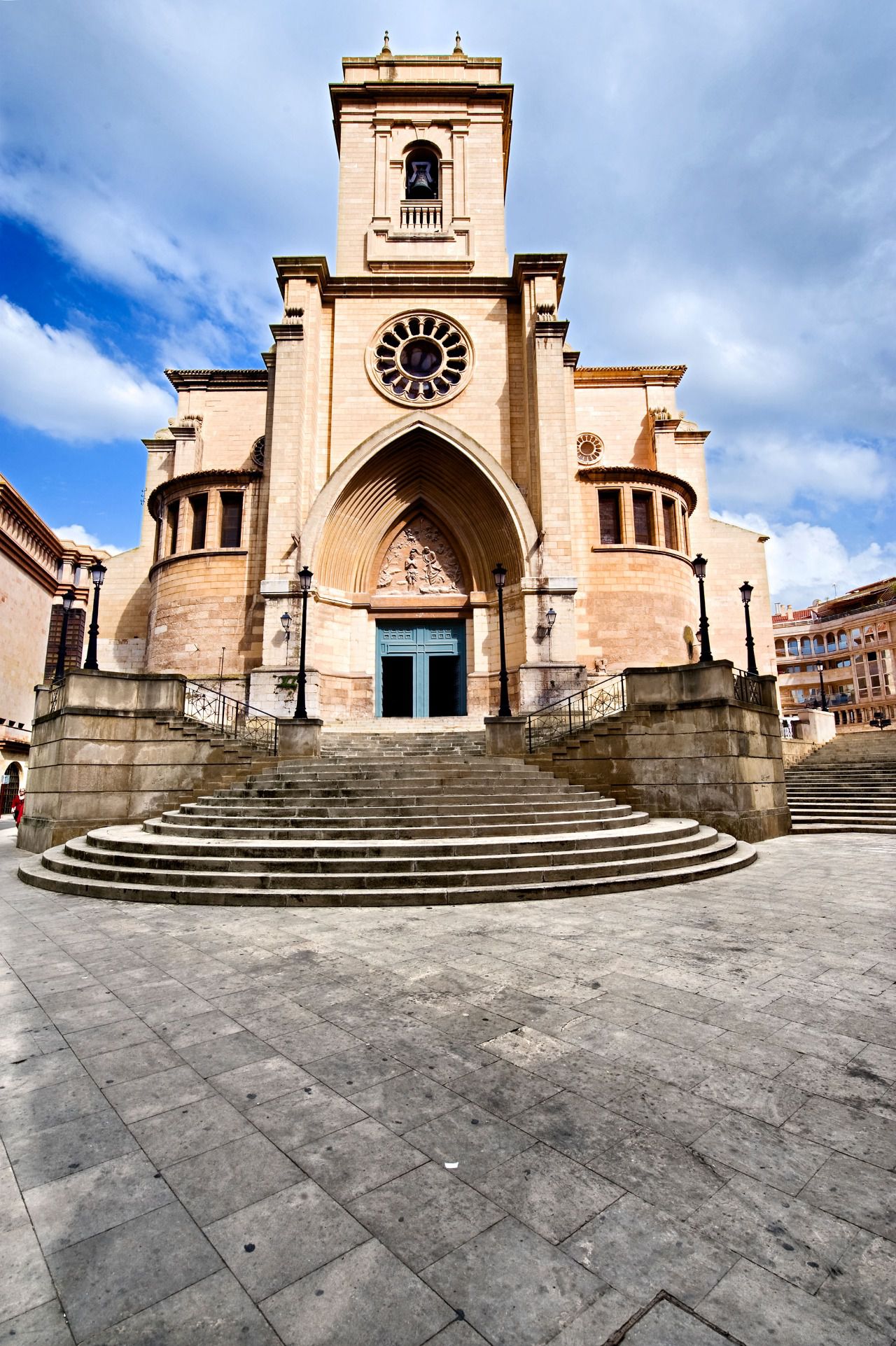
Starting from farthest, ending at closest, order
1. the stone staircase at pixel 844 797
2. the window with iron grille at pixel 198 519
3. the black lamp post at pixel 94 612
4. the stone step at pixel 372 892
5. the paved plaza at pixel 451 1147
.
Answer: the window with iron grille at pixel 198 519, the stone staircase at pixel 844 797, the black lamp post at pixel 94 612, the stone step at pixel 372 892, the paved plaza at pixel 451 1147

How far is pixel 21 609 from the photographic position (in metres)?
20.9

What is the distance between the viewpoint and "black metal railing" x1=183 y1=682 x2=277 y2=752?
14.0 m

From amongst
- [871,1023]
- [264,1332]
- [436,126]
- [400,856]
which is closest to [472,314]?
[436,126]

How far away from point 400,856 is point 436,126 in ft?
102

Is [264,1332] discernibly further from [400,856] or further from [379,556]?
[379,556]

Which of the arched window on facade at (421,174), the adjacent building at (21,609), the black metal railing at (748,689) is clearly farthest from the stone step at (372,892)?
the arched window on facade at (421,174)

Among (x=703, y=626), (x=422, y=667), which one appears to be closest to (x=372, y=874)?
(x=703, y=626)

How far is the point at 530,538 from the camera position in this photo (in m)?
20.9

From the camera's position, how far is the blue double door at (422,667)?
73.3 feet

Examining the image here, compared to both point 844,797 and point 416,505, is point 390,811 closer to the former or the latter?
point 844,797

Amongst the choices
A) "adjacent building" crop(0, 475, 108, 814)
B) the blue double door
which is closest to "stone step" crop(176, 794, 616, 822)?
the blue double door

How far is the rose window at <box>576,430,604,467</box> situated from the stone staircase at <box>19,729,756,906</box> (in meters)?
→ 17.9

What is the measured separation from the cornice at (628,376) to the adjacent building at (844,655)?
101ft

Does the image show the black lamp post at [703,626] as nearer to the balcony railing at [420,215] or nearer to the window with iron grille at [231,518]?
the window with iron grille at [231,518]
